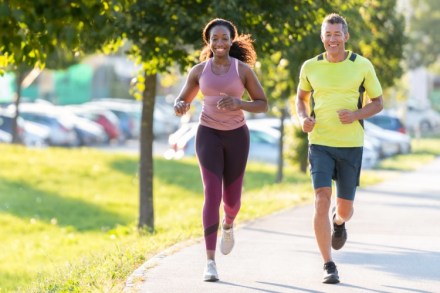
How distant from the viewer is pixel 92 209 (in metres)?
22.6

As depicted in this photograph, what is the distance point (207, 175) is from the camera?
8.77 meters

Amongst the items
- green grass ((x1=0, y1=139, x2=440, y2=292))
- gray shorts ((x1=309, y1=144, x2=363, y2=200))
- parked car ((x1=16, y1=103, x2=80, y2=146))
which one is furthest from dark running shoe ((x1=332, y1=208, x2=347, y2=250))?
parked car ((x1=16, y1=103, x2=80, y2=146))

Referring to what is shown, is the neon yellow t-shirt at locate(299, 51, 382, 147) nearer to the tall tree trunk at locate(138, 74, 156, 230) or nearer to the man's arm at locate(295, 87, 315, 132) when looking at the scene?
the man's arm at locate(295, 87, 315, 132)

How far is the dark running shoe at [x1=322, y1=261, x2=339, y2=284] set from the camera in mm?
8539

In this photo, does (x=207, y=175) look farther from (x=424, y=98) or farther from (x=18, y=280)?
(x=424, y=98)

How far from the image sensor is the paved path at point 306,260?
844cm

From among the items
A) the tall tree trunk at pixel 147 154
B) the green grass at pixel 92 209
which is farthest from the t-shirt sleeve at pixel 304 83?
the tall tree trunk at pixel 147 154

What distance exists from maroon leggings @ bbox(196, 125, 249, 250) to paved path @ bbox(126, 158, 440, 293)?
1.37ft

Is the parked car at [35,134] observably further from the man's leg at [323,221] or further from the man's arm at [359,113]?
the man's arm at [359,113]

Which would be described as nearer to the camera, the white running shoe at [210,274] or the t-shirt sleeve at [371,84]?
the white running shoe at [210,274]

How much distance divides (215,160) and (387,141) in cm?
3172

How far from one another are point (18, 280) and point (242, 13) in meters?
4.00

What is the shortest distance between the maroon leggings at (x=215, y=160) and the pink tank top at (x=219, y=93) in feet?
0.19

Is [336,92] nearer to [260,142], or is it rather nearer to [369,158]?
[369,158]
